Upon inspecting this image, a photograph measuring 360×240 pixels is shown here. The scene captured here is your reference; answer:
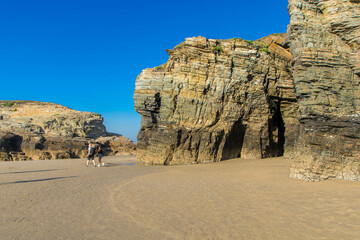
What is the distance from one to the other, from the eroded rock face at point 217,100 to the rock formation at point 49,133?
531 inches

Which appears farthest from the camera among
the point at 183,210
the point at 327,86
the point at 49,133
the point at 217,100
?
the point at 49,133

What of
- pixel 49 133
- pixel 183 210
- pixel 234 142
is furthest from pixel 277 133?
pixel 49 133

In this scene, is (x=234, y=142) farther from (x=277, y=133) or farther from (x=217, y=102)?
(x=277, y=133)

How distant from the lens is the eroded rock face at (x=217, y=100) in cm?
1806

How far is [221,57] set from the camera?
18.5 m

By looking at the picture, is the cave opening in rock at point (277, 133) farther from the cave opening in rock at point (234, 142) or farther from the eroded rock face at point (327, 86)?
the eroded rock face at point (327, 86)

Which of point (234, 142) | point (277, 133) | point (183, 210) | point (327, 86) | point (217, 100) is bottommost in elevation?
point (183, 210)

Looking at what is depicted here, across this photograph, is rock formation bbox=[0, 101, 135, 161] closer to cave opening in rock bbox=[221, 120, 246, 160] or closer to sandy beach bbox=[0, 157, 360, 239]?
cave opening in rock bbox=[221, 120, 246, 160]

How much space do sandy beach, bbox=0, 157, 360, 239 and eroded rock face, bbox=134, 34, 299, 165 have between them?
742 cm

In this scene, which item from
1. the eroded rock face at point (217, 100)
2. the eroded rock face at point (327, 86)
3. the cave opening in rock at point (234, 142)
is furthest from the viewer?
the cave opening in rock at point (234, 142)

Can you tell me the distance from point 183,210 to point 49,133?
29034 mm

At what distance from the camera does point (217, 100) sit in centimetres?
1852

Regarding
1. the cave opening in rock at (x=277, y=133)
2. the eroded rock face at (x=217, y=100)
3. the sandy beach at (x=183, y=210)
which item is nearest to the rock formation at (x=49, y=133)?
the eroded rock face at (x=217, y=100)

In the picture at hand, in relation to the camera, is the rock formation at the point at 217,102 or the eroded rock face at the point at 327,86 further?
the rock formation at the point at 217,102
